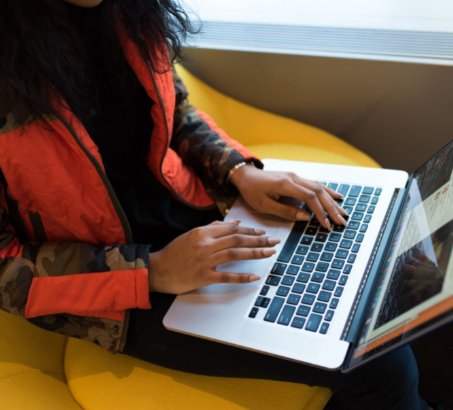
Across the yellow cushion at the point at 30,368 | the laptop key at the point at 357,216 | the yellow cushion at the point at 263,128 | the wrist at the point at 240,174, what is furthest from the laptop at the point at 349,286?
the yellow cushion at the point at 263,128

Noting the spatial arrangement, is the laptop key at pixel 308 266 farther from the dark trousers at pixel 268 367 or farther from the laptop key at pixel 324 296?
the dark trousers at pixel 268 367

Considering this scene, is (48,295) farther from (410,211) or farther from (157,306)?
(410,211)

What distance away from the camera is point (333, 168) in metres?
1.01

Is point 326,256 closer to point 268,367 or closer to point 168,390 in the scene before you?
point 268,367

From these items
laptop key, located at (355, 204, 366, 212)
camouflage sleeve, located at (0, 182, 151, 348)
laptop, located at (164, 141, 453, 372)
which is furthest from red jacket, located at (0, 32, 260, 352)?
laptop key, located at (355, 204, 366, 212)

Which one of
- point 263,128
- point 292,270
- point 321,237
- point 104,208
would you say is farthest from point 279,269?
point 263,128

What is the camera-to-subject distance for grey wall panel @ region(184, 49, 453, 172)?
1.25 m

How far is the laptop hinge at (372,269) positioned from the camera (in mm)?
651

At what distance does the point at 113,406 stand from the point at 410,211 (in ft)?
2.29

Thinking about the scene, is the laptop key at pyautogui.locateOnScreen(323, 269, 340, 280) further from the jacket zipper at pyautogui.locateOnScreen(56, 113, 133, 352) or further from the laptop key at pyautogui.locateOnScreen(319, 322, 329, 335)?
the jacket zipper at pyautogui.locateOnScreen(56, 113, 133, 352)

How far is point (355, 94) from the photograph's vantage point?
1333 millimetres

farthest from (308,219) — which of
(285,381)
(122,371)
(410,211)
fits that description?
(122,371)

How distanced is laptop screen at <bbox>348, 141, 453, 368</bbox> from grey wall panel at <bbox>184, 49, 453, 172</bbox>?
0.52 metres

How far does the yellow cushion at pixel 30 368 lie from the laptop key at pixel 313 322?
0.49 meters
